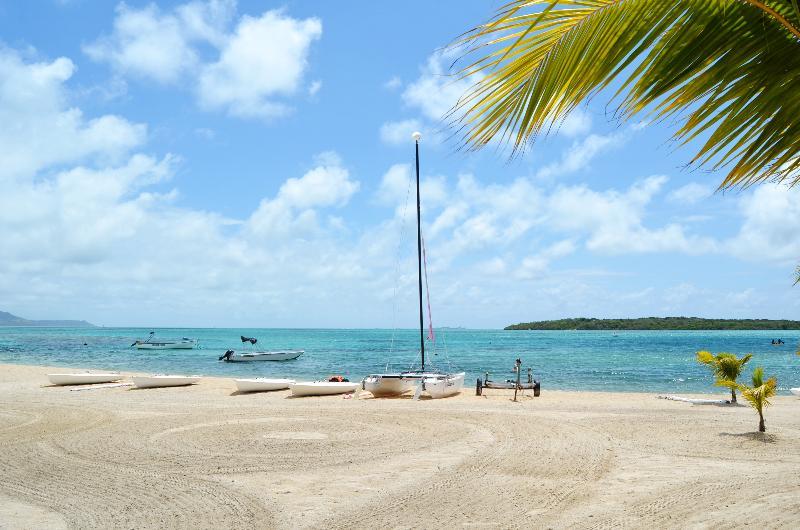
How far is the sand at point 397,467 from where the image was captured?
7.22 m

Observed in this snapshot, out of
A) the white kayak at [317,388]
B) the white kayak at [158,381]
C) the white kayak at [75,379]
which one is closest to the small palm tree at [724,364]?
the white kayak at [317,388]

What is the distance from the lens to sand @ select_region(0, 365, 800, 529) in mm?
7219

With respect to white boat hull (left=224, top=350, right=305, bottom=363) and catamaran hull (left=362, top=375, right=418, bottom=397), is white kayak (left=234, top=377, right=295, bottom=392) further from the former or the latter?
white boat hull (left=224, top=350, right=305, bottom=363)

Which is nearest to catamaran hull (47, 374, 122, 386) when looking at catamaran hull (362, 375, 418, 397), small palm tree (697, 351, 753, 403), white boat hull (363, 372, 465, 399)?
white boat hull (363, 372, 465, 399)

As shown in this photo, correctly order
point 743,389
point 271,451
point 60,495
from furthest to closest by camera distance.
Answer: point 743,389
point 271,451
point 60,495

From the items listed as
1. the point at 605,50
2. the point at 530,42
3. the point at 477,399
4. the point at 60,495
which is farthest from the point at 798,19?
the point at 477,399

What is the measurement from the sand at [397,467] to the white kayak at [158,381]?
6187 mm

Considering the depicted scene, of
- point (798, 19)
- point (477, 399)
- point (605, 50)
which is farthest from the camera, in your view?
point (477, 399)

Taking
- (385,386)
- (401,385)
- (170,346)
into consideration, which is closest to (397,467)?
(385,386)

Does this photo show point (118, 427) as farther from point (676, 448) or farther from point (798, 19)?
point (798, 19)

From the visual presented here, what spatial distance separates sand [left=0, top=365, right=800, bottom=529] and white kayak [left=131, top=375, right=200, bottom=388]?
20.3ft

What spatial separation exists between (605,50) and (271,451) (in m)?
10.5

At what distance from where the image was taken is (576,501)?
7.72 m

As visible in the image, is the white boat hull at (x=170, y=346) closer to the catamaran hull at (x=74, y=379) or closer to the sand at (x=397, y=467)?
the catamaran hull at (x=74, y=379)
